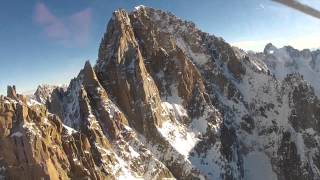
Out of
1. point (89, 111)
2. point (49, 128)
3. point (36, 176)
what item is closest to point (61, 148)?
point (49, 128)

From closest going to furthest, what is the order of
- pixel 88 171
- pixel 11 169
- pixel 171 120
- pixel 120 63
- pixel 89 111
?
pixel 11 169, pixel 88 171, pixel 89 111, pixel 120 63, pixel 171 120

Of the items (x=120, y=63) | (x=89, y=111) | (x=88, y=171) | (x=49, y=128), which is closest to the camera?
(x=49, y=128)

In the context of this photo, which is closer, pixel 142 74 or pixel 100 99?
pixel 100 99

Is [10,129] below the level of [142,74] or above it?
below

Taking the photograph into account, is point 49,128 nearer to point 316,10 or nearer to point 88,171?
point 88,171

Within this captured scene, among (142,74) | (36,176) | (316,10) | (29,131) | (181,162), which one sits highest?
(142,74)

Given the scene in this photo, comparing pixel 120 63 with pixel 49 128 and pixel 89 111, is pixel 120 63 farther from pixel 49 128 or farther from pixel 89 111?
pixel 49 128

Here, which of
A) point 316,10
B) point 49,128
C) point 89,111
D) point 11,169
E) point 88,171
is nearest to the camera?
point 316,10

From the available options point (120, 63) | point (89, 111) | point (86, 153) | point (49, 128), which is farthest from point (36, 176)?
point (120, 63)

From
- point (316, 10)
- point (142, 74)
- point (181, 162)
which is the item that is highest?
point (142, 74)
